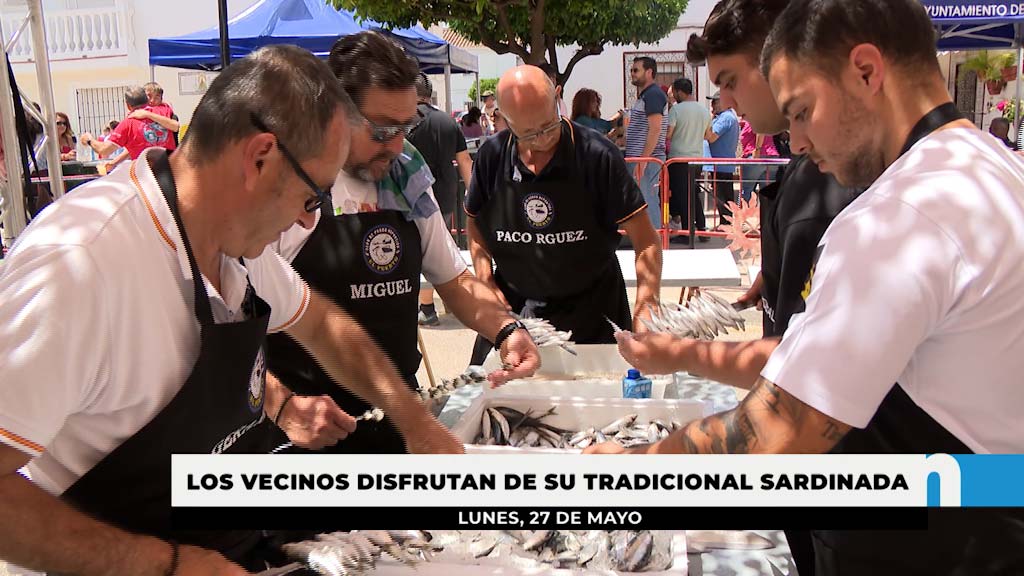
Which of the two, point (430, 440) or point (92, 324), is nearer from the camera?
point (92, 324)

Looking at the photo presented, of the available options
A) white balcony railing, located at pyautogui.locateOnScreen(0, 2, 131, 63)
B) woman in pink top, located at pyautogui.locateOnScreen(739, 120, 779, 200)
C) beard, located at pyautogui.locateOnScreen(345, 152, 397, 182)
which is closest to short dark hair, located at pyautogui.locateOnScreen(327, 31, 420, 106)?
beard, located at pyautogui.locateOnScreen(345, 152, 397, 182)

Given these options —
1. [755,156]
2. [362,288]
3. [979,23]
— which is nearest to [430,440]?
[362,288]

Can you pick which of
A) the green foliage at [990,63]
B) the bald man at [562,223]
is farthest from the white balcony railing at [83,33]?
the bald man at [562,223]

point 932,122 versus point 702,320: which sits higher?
point 932,122

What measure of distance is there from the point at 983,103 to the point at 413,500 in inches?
958

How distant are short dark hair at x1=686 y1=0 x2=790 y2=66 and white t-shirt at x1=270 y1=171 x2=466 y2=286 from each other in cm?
117

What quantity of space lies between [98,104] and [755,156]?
2721 cm

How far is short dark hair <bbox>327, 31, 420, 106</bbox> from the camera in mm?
2670

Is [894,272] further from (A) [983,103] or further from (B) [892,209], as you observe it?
(A) [983,103]

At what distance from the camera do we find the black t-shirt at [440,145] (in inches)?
307

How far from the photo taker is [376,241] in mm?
2797

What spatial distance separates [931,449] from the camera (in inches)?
50.8

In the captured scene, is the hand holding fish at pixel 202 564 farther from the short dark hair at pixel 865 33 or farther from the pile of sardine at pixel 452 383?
the short dark hair at pixel 865 33

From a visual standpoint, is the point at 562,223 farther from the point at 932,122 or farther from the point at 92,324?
the point at 92,324
